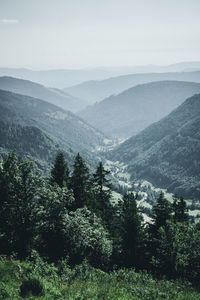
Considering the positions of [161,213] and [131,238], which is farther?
[161,213]

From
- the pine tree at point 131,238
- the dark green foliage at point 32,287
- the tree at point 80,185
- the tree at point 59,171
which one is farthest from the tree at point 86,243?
the tree at point 59,171

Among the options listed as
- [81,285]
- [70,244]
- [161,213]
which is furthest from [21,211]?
[161,213]

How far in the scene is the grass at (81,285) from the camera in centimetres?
2105

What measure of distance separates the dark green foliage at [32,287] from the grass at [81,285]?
0.86 feet

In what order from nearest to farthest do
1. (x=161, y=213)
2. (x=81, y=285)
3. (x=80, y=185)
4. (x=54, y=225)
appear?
(x=81, y=285) < (x=54, y=225) < (x=161, y=213) < (x=80, y=185)

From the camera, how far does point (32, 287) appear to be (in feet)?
68.8

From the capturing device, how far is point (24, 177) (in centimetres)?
3600

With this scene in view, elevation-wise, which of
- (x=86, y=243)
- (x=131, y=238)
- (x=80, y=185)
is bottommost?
(x=131, y=238)

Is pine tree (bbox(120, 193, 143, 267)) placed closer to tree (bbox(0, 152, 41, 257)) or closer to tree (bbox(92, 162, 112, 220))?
tree (bbox(92, 162, 112, 220))

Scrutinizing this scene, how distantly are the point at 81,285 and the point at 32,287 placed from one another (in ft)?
16.2

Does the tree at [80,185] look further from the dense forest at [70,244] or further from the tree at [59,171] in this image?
the dense forest at [70,244]

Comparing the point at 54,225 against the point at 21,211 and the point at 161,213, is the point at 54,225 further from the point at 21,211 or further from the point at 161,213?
the point at 161,213

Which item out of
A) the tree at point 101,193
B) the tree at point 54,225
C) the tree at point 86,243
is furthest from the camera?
the tree at point 101,193

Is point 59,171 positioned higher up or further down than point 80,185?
higher up
